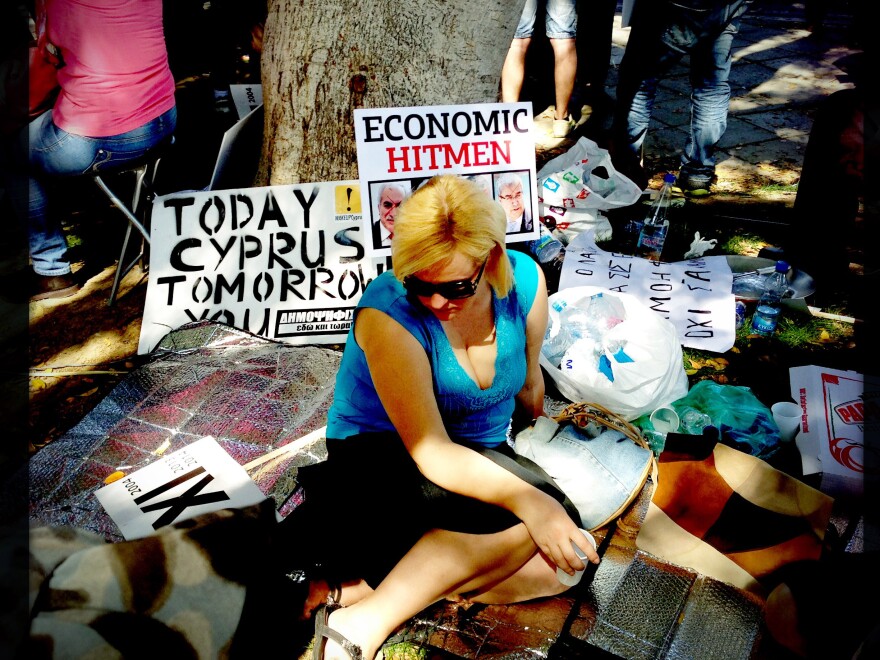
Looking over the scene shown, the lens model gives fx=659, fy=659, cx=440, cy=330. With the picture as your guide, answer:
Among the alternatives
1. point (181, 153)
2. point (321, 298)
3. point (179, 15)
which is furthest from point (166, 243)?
point (179, 15)

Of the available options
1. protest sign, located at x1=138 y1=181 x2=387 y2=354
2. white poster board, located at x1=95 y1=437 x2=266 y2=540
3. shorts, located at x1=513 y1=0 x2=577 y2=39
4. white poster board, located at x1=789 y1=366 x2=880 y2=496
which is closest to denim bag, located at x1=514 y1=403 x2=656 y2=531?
white poster board, located at x1=789 y1=366 x2=880 y2=496

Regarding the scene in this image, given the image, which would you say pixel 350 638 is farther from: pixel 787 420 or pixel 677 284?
pixel 677 284

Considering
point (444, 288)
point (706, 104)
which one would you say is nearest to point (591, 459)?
point (444, 288)

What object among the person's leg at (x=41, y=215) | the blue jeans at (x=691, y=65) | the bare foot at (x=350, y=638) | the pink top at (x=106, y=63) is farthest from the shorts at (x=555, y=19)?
the bare foot at (x=350, y=638)

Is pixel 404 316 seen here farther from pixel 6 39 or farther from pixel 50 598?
pixel 6 39

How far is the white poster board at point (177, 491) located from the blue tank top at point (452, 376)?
49 cm

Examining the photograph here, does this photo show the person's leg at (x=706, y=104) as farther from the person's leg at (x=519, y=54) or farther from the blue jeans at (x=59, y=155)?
the blue jeans at (x=59, y=155)

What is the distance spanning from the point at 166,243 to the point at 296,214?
0.64m

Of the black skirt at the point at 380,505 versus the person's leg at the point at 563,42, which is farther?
the person's leg at the point at 563,42

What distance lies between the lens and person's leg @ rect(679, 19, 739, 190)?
422 cm

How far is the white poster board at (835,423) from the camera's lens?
7.91 ft

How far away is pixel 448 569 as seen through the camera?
1.91 meters

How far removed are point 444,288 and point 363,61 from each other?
1.72 meters

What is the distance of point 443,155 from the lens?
9.95 feet
